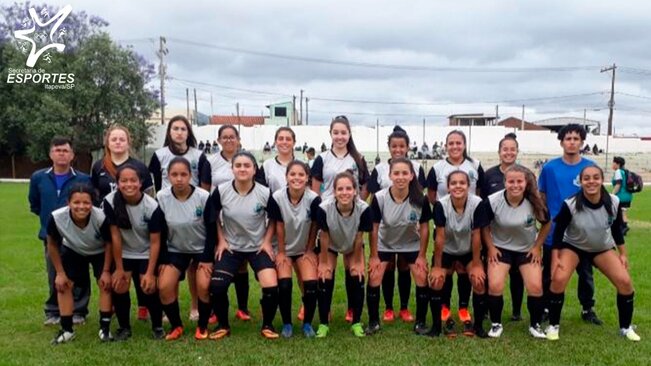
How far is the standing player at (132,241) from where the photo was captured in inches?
199

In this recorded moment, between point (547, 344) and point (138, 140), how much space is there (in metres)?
31.2

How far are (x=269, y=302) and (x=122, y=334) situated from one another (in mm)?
1366

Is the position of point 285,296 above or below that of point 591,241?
below

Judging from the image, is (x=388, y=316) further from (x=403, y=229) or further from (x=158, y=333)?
(x=158, y=333)

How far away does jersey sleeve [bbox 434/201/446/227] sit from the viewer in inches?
209

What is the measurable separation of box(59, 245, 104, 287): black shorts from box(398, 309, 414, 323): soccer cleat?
296 cm

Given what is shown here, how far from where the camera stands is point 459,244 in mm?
5410

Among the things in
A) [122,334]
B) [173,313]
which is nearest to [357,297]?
[173,313]

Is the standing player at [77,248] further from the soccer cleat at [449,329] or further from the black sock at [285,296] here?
the soccer cleat at [449,329]

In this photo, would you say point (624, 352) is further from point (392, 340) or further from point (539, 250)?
point (392, 340)

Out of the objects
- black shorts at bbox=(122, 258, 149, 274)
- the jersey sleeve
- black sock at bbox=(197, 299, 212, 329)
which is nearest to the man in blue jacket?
black shorts at bbox=(122, 258, 149, 274)

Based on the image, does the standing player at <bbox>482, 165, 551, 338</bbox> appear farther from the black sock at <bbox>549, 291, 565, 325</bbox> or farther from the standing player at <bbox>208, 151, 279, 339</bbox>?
the standing player at <bbox>208, 151, 279, 339</bbox>

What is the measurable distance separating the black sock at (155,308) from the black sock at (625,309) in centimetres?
419

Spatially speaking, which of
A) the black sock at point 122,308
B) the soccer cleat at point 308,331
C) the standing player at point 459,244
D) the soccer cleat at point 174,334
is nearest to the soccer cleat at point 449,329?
the standing player at point 459,244
